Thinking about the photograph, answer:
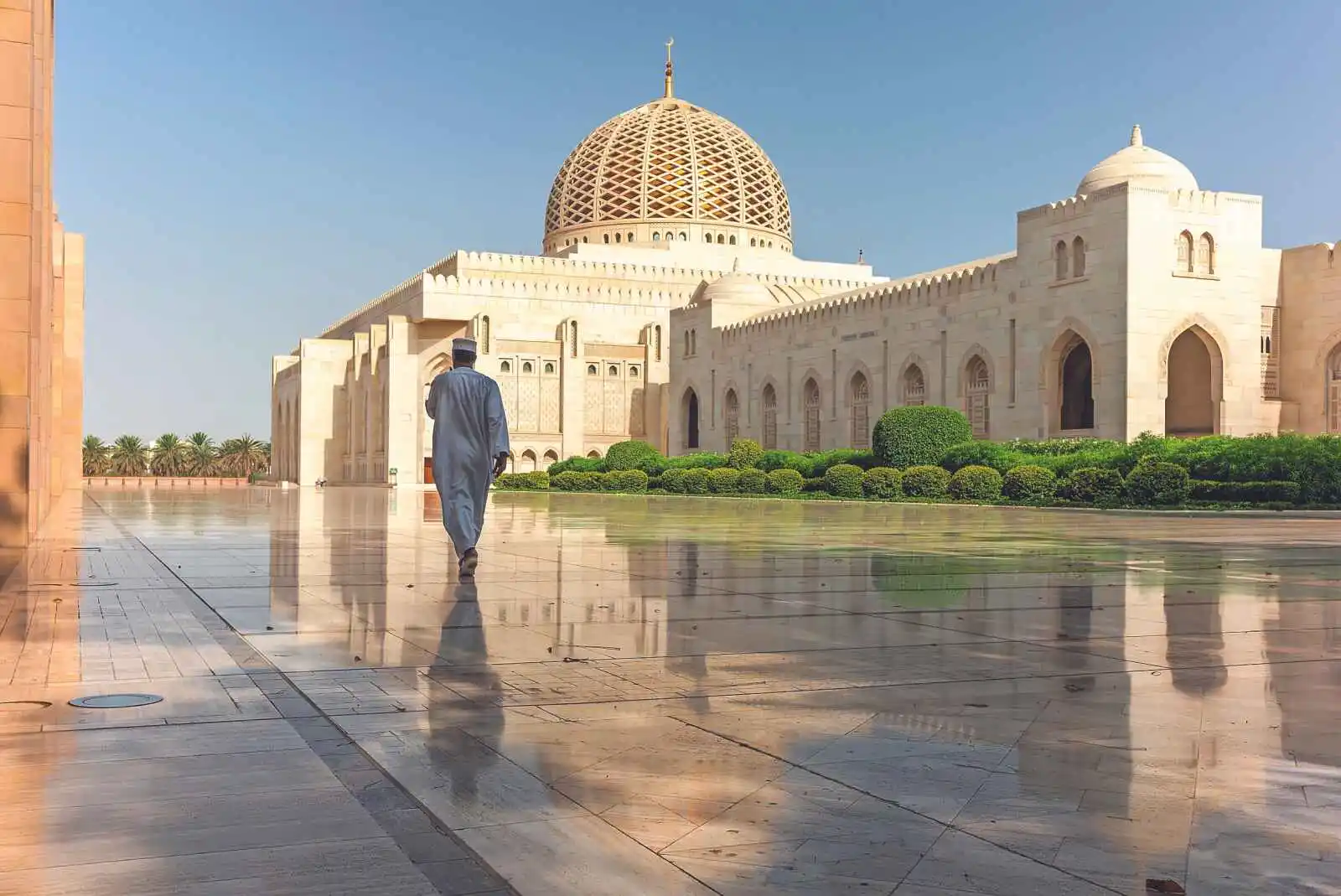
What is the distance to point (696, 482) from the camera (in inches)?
1251

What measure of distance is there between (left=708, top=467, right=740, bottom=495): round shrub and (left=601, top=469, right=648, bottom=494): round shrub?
336 centimetres

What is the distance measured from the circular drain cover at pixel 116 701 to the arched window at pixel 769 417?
124 feet

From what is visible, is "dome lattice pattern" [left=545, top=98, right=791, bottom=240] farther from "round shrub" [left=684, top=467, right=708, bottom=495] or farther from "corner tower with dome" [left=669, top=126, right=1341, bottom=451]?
"round shrub" [left=684, top=467, right=708, bottom=495]

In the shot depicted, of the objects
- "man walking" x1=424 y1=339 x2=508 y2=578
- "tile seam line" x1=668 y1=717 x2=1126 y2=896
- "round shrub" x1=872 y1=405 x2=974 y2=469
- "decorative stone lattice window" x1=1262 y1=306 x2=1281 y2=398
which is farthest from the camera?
"decorative stone lattice window" x1=1262 y1=306 x2=1281 y2=398

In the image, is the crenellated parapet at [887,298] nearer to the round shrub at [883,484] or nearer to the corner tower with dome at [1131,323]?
the corner tower with dome at [1131,323]

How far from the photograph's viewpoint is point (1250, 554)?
10.6m

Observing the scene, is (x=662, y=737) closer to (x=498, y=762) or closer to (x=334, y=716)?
(x=498, y=762)

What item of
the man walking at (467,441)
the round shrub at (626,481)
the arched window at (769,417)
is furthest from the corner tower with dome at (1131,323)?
the man walking at (467,441)

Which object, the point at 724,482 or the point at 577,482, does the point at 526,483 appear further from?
the point at 724,482

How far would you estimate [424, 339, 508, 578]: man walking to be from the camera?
27.4 ft

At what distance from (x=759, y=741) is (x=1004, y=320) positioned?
2892 centimetres

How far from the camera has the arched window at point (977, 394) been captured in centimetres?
3203

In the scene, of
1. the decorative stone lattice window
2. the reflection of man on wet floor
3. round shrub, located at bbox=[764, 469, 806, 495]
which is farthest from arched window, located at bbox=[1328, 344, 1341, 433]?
the reflection of man on wet floor

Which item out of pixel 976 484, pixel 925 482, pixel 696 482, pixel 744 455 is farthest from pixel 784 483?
pixel 976 484
